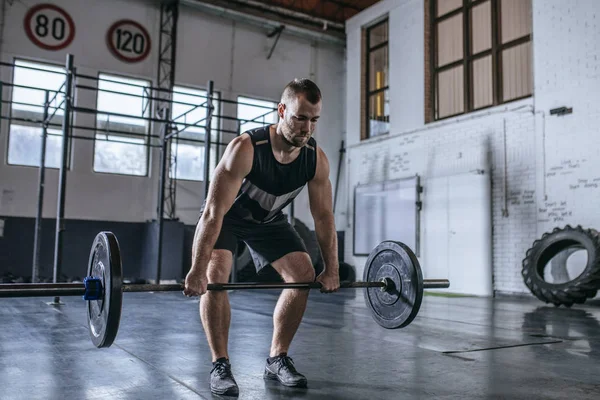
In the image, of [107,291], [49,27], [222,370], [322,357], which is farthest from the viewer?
[49,27]

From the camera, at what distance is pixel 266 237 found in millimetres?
2074

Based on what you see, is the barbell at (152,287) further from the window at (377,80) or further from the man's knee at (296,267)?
the window at (377,80)

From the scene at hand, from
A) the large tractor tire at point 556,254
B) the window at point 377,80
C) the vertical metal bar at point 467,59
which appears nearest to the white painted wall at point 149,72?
the window at point 377,80

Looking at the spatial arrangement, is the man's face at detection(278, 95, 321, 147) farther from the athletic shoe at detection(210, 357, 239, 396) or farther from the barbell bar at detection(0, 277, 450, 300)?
the athletic shoe at detection(210, 357, 239, 396)

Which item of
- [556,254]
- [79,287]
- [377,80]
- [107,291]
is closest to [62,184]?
[79,287]

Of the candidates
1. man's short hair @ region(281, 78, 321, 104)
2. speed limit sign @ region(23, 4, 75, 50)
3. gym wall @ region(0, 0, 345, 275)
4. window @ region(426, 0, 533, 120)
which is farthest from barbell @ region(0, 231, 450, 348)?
speed limit sign @ region(23, 4, 75, 50)

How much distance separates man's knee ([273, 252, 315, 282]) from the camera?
200 centimetres

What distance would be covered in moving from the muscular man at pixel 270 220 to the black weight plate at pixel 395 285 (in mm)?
313

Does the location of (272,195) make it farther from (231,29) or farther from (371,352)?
(231,29)

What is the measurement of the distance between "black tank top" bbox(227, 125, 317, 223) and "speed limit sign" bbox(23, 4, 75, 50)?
723 cm

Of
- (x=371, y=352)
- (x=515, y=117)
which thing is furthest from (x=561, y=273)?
(x=371, y=352)

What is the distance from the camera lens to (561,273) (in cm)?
610

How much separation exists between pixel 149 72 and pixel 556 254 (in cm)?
640

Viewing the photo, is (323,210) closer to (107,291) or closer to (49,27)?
(107,291)
